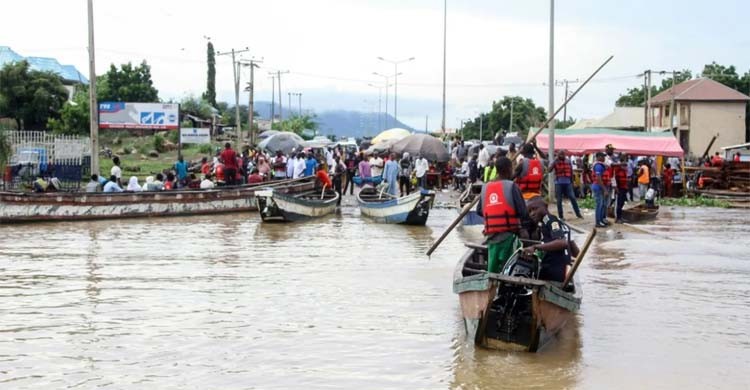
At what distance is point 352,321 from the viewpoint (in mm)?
10742

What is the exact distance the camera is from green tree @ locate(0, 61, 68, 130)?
4775cm

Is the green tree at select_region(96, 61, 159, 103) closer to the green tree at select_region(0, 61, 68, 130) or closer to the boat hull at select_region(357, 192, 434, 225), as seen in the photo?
the green tree at select_region(0, 61, 68, 130)

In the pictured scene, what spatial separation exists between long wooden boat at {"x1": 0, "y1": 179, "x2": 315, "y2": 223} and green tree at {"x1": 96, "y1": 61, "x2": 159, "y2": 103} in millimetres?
35565

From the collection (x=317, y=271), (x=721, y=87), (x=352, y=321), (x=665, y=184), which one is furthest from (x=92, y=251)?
(x=721, y=87)

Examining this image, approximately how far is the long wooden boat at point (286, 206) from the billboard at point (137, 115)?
1560 cm

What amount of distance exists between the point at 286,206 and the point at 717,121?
40.9m

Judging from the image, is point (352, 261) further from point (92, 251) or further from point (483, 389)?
point (483, 389)

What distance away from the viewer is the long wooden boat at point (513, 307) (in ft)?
28.3

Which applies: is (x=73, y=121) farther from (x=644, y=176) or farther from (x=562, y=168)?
(x=562, y=168)

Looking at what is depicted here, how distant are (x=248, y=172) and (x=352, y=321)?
2104cm

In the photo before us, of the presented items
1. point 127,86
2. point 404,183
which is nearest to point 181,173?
point 404,183

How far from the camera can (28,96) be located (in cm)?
4897

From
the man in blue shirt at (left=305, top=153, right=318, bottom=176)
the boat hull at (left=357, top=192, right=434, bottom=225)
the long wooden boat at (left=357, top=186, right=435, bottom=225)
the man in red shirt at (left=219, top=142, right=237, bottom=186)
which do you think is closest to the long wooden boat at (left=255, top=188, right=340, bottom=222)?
the long wooden boat at (left=357, top=186, right=435, bottom=225)

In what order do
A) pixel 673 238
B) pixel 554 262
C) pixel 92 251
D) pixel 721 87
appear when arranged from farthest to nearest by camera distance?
1. pixel 721 87
2. pixel 673 238
3. pixel 92 251
4. pixel 554 262
